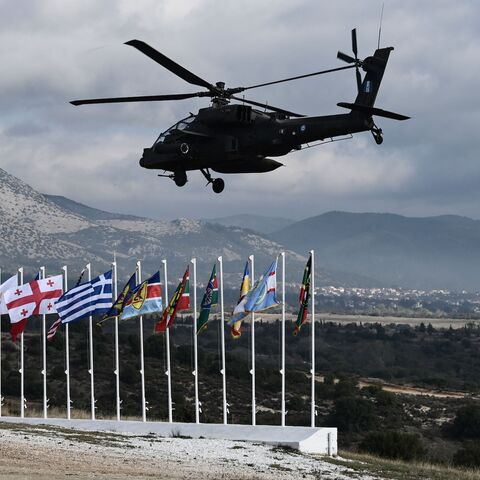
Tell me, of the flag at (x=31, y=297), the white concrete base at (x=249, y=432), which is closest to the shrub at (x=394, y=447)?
the white concrete base at (x=249, y=432)

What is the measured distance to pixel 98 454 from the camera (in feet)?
106

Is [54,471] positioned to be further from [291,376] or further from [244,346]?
[244,346]

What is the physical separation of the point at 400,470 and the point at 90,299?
14268 millimetres

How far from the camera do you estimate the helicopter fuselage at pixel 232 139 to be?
3859cm

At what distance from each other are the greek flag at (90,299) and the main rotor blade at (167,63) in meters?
9.17

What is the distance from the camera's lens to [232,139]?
39.7 m

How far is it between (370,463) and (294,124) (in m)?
11.2

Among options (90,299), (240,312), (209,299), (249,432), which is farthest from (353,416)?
(249,432)

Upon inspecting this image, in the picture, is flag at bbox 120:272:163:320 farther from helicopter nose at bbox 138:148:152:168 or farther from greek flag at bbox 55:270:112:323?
helicopter nose at bbox 138:148:152:168

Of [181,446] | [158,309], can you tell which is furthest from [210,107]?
[181,446]

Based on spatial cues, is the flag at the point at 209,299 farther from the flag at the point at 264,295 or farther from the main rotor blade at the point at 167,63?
the main rotor blade at the point at 167,63

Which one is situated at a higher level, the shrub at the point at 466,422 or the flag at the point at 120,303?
the flag at the point at 120,303

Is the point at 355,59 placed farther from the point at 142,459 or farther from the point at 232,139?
the point at 142,459

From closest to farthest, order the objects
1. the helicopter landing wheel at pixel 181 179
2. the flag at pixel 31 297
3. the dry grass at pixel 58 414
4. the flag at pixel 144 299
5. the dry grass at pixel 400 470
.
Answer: the dry grass at pixel 400 470, the helicopter landing wheel at pixel 181 179, the flag at pixel 144 299, the flag at pixel 31 297, the dry grass at pixel 58 414
